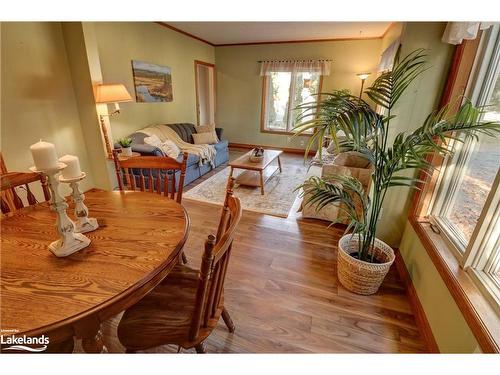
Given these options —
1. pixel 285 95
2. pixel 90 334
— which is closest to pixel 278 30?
pixel 285 95

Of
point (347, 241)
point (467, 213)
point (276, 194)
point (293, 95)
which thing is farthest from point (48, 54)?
point (293, 95)

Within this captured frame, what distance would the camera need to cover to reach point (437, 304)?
1.32m

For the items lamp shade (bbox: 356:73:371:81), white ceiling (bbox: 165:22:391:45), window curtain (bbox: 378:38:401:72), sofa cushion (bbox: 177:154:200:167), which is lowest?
sofa cushion (bbox: 177:154:200:167)

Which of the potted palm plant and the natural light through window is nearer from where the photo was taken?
the potted palm plant

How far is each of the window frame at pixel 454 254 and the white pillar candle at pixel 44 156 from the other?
174 cm

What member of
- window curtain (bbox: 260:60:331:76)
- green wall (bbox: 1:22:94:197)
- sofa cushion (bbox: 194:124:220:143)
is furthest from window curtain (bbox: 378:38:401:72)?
green wall (bbox: 1:22:94:197)

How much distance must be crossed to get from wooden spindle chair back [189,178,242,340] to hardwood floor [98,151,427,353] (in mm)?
515

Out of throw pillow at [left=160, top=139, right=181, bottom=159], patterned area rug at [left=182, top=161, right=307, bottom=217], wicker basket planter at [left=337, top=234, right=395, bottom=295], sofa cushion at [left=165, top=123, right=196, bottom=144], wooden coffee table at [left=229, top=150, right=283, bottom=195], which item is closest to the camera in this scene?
wicker basket planter at [left=337, top=234, right=395, bottom=295]

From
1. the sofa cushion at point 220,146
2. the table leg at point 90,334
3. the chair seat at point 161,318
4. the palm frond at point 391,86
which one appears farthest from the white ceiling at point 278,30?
the table leg at point 90,334

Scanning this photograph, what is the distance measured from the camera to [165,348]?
51.2 inches

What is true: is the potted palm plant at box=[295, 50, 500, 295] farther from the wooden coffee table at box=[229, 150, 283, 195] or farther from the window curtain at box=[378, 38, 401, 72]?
the window curtain at box=[378, 38, 401, 72]

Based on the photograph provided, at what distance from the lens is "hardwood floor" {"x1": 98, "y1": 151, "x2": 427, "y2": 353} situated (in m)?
1.35

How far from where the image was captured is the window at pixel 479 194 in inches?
44.8
